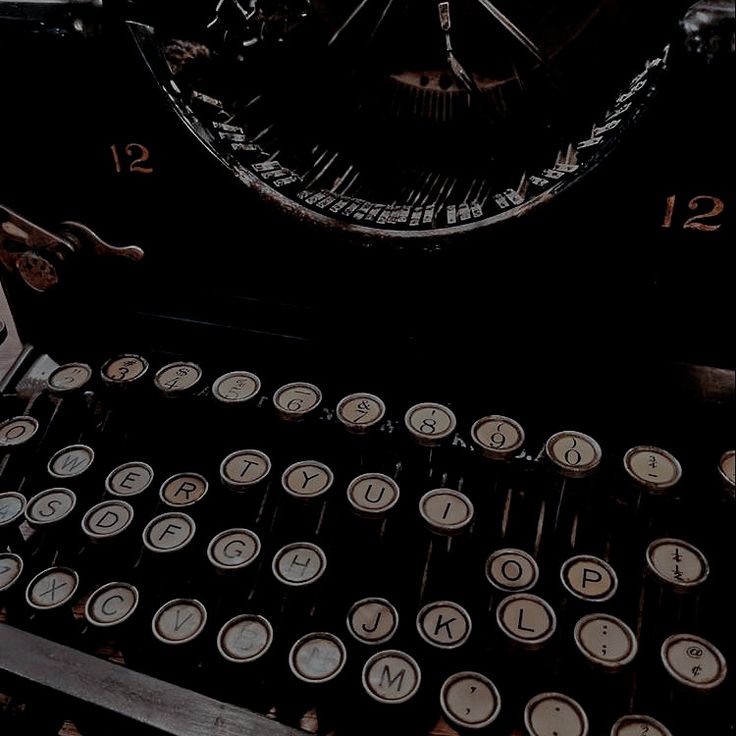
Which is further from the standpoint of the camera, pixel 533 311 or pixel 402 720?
pixel 533 311

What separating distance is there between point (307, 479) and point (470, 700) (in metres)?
0.48

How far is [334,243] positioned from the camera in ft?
4.38

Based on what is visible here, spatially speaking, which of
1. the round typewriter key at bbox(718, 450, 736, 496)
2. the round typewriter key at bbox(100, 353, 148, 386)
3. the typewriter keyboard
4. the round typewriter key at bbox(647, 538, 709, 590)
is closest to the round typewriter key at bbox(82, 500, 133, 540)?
the typewriter keyboard

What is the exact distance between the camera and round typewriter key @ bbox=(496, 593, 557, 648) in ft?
3.74

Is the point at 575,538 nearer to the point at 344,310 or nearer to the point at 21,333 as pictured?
the point at 344,310

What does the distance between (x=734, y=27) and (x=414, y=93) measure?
1.98 ft

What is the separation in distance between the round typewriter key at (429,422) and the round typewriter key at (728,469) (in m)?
0.46

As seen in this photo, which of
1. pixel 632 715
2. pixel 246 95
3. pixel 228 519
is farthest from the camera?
pixel 228 519

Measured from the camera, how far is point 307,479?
1.37 m

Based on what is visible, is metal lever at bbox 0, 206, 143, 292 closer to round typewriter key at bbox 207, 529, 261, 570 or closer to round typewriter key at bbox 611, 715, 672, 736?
round typewriter key at bbox 207, 529, 261, 570

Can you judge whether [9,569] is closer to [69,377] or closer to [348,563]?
[69,377]

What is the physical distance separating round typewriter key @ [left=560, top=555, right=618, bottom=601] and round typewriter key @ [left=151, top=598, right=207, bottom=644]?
628 millimetres

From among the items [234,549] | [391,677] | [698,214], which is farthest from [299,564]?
[698,214]

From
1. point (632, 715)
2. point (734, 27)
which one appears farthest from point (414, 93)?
point (632, 715)
